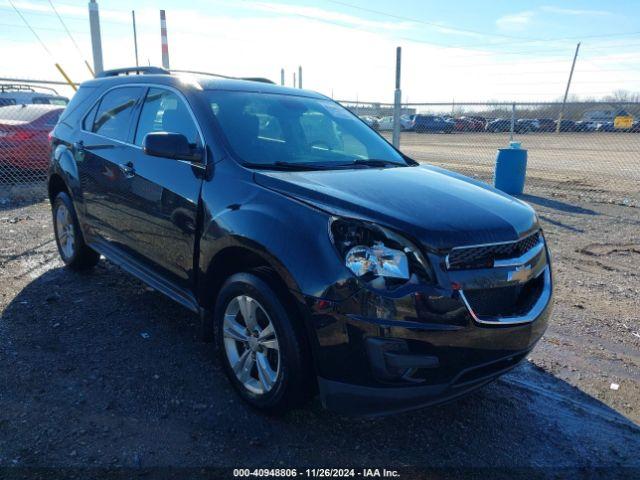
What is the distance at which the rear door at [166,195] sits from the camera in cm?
331

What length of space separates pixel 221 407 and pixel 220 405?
0.02 metres

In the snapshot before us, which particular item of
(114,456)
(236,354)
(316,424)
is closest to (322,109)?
(236,354)

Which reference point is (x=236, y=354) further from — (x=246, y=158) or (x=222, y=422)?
(x=246, y=158)

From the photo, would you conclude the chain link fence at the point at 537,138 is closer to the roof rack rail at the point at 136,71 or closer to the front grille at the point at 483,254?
the roof rack rail at the point at 136,71

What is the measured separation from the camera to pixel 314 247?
249cm

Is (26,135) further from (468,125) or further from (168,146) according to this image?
(468,125)

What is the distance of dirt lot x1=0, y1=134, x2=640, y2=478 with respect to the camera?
2686 mm

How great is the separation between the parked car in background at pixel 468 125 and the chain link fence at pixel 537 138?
2.0 inches

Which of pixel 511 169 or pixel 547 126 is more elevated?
pixel 547 126

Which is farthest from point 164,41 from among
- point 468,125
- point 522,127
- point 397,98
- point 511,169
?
point 468,125

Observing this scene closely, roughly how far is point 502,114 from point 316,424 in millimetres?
23149

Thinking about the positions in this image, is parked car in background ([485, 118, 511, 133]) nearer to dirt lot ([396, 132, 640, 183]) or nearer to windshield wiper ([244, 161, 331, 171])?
dirt lot ([396, 132, 640, 183])

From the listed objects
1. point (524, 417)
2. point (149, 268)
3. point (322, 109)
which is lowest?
point (524, 417)

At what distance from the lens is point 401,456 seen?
2.70 m
